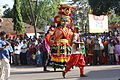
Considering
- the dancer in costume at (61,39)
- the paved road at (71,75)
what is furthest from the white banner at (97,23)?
the paved road at (71,75)

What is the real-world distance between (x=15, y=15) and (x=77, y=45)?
118 ft

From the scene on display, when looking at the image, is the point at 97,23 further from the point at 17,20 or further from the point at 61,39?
the point at 17,20

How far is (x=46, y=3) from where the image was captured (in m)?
56.1

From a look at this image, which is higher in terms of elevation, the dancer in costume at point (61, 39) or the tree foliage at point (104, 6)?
the tree foliage at point (104, 6)

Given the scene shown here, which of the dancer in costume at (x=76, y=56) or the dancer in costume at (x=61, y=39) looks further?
the dancer in costume at (x=61, y=39)

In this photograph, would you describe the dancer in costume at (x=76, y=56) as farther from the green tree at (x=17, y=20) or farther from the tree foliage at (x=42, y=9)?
the tree foliage at (x=42, y=9)

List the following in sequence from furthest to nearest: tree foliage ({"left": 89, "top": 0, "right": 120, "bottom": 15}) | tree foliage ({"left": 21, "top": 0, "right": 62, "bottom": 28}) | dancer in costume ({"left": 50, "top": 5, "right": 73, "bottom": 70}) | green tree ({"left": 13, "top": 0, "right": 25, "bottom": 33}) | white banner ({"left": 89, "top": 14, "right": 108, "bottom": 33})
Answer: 1. tree foliage ({"left": 21, "top": 0, "right": 62, "bottom": 28})
2. green tree ({"left": 13, "top": 0, "right": 25, "bottom": 33})
3. tree foliage ({"left": 89, "top": 0, "right": 120, "bottom": 15})
4. white banner ({"left": 89, "top": 14, "right": 108, "bottom": 33})
5. dancer in costume ({"left": 50, "top": 5, "right": 73, "bottom": 70})

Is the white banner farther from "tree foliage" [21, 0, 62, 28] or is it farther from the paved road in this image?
"tree foliage" [21, 0, 62, 28]

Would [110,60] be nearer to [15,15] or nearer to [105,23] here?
[105,23]

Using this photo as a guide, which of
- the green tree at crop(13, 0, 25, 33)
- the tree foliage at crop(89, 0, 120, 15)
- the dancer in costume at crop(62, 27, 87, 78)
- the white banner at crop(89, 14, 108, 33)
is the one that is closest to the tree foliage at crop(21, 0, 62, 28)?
the green tree at crop(13, 0, 25, 33)

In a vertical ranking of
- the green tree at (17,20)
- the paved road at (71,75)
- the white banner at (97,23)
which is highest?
the green tree at (17,20)

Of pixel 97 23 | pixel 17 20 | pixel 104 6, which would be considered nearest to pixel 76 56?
pixel 97 23

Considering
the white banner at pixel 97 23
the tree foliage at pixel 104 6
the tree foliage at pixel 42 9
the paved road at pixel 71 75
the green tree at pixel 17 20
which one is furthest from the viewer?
the tree foliage at pixel 42 9

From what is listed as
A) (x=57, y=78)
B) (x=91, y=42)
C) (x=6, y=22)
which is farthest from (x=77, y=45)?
(x=6, y=22)
